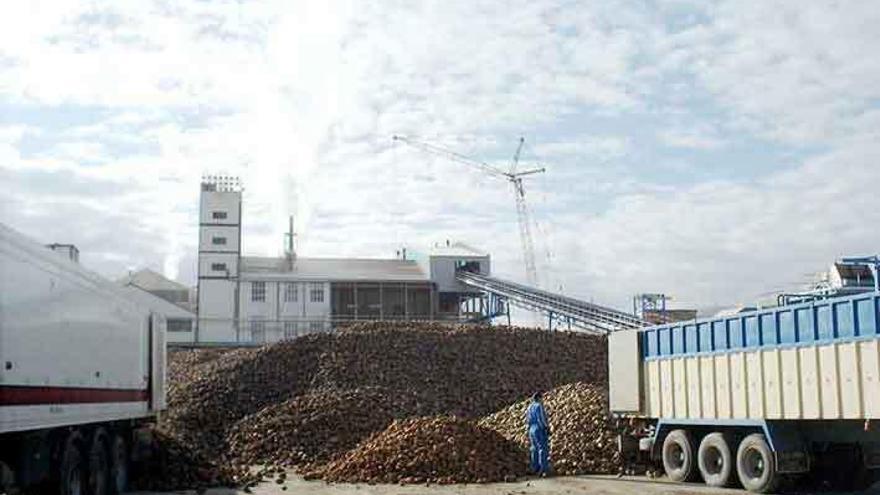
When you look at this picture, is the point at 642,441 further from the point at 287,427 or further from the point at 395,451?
the point at 287,427

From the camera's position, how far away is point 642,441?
19.9 metres

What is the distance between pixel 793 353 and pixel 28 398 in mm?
10877

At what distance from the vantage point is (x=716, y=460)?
17719mm

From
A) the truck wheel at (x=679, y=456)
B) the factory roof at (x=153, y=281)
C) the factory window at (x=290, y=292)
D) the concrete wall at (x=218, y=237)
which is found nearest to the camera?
the truck wheel at (x=679, y=456)

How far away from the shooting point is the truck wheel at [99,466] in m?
14.3

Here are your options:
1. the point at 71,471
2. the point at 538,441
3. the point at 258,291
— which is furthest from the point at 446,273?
the point at 71,471

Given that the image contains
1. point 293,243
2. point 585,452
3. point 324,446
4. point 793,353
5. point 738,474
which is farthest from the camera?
point 293,243

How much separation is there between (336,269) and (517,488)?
50.3m

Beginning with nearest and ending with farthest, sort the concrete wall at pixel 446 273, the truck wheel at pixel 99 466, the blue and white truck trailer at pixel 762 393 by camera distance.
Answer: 1. the blue and white truck trailer at pixel 762 393
2. the truck wheel at pixel 99 466
3. the concrete wall at pixel 446 273

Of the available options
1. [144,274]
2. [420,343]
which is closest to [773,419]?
[420,343]

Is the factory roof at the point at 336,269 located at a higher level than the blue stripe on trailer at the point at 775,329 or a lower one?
higher

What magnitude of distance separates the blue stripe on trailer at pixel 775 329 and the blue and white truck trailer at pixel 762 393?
17 millimetres

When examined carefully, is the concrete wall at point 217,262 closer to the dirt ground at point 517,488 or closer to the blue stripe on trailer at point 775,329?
the dirt ground at point 517,488

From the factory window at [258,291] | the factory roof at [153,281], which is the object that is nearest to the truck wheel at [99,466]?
the factory window at [258,291]
